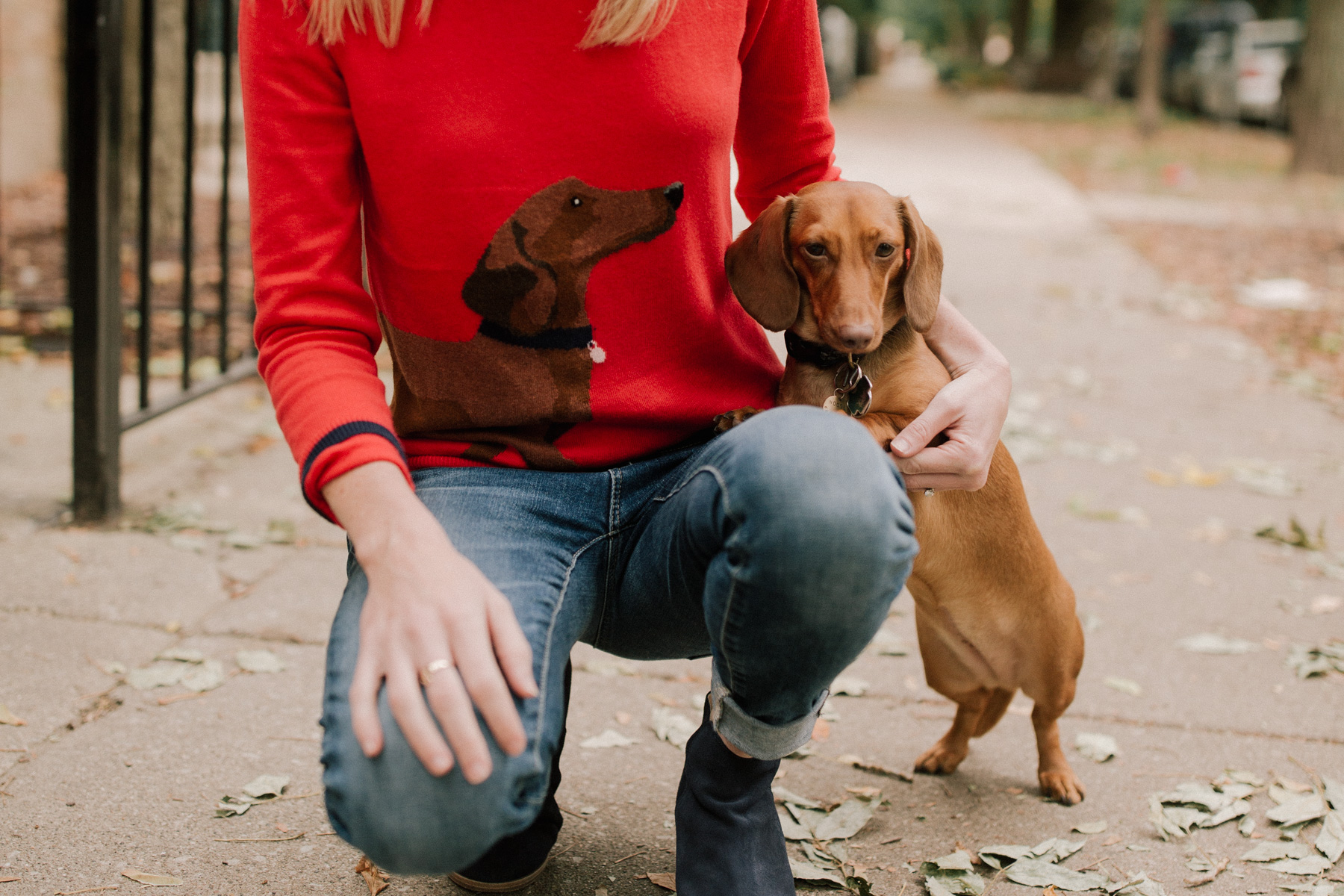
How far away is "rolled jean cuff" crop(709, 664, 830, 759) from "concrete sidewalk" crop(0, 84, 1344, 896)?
50 centimetres

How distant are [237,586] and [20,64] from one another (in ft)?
25.1

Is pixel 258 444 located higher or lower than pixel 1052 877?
lower

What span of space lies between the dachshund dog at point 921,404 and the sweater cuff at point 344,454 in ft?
2.41

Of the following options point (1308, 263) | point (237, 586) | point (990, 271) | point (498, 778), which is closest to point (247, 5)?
point (498, 778)

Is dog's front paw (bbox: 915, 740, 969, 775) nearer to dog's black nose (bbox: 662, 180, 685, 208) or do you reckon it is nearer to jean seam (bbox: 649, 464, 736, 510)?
jean seam (bbox: 649, 464, 736, 510)

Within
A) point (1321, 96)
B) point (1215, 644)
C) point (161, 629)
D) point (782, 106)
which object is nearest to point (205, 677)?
point (161, 629)

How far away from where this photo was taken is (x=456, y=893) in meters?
1.98

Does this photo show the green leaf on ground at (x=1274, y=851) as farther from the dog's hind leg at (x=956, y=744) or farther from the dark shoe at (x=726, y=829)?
the dark shoe at (x=726, y=829)

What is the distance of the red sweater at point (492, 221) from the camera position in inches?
65.9

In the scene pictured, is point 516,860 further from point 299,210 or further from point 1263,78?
point 1263,78

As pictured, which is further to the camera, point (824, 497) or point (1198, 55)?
point (1198, 55)

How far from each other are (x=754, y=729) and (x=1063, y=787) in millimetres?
1040

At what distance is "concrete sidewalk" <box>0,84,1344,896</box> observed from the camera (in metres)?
2.14

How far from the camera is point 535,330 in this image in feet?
5.78
